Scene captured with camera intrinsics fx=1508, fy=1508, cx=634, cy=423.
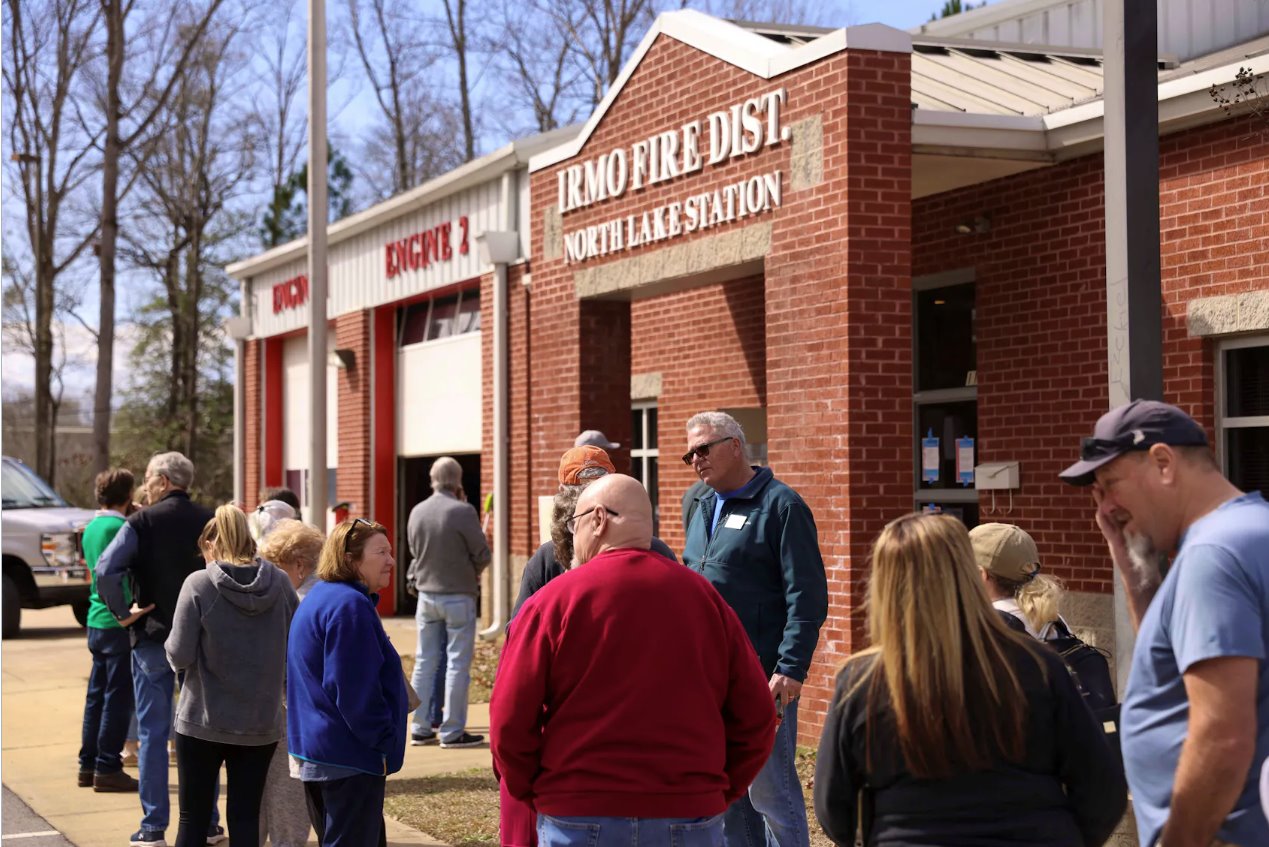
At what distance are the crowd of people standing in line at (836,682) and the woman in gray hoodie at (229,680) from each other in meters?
0.03

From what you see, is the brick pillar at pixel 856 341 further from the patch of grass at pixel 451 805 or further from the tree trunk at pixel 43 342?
the tree trunk at pixel 43 342

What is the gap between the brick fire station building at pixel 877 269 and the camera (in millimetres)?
9562

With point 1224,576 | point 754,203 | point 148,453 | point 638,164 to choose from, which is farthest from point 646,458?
point 148,453

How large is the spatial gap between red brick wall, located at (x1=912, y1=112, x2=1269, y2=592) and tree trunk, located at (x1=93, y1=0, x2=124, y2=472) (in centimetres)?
2024

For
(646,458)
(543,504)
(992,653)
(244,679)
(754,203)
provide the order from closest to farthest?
(992,653) < (244,679) < (754,203) < (543,504) < (646,458)

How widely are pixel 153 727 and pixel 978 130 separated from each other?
20.9 feet

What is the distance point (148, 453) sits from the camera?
125 ft

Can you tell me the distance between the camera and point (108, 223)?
28266 mm

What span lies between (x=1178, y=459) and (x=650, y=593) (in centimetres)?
143

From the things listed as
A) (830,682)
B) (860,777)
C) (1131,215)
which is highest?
(1131,215)

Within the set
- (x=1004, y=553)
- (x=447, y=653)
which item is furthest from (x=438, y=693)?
(x=1004, y=553)

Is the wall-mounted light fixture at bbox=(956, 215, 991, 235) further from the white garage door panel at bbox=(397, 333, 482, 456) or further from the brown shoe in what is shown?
the white garage door panel at bbox=(397, 333, 482, 456)

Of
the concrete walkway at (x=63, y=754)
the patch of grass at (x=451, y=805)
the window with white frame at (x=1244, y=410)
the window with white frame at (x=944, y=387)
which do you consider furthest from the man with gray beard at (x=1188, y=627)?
the window with white frame at (x=944, y=387)

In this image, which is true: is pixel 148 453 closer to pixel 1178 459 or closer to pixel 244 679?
pixel 244 679
